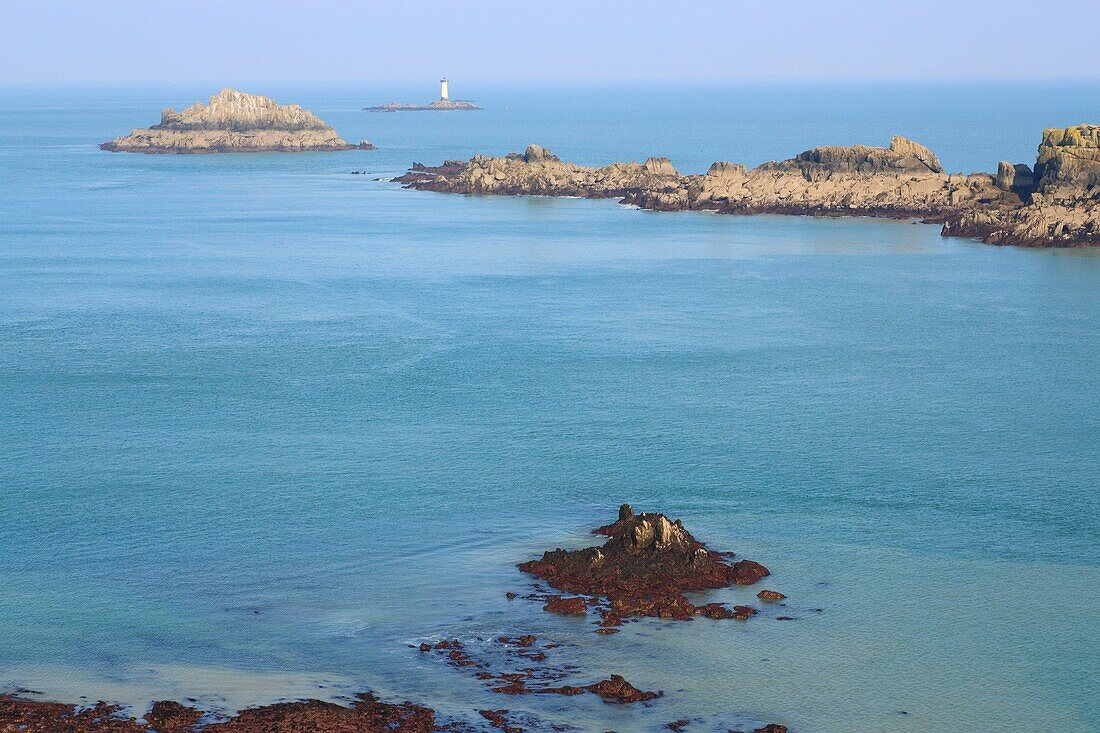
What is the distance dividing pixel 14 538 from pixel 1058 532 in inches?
695

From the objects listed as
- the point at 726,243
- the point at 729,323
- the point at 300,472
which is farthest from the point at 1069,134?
the point at 300,472

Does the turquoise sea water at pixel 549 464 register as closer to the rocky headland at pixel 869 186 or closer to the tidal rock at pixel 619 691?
the tidal rock at pixel 619 691

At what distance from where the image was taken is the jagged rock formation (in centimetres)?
11975

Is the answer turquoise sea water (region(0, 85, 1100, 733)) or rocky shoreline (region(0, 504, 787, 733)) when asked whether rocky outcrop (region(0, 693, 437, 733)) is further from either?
turquoise sea water (region(0, 85, 1100, 733))

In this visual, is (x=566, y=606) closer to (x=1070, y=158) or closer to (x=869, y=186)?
(x=1070, y=158)

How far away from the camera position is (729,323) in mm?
41406

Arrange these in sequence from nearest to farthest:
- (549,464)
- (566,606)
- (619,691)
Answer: (619,691), (566,606), (549,464)

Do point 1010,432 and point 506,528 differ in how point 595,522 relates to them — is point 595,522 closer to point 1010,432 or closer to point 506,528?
point 506,528

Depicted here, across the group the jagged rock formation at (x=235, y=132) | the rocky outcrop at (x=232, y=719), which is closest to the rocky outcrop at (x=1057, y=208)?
the rocky outcrop at (x=232, y=719)

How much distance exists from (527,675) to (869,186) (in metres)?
54.9

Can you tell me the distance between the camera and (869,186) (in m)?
68.6

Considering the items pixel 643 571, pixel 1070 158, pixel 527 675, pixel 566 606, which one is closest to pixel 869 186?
pixel 1070 158

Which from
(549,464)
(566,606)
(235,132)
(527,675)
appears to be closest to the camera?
(527,675)

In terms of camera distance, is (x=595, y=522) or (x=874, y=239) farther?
(x=874, y=239)
